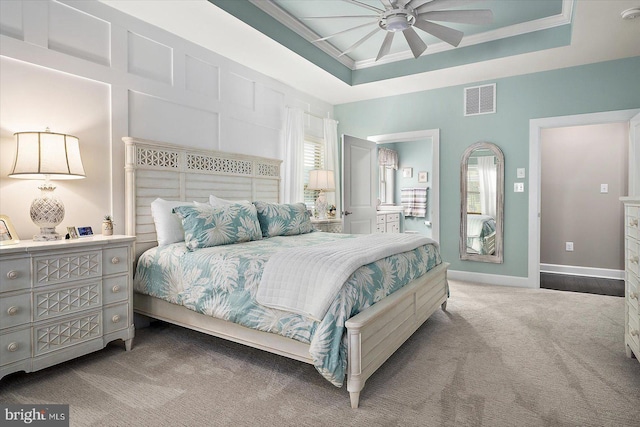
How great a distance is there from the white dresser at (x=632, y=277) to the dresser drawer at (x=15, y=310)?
3.59m

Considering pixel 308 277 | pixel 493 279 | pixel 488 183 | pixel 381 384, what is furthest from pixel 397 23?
pixel 493 279

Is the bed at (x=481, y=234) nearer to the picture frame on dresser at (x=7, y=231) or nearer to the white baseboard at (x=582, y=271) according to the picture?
the white baseboard at (x=582, y=271)

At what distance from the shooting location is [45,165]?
232cm

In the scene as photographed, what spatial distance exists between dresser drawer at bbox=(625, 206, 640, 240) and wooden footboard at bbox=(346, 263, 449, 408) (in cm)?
135

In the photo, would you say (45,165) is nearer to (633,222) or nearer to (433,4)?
(433,4)

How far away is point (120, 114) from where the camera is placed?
304cm

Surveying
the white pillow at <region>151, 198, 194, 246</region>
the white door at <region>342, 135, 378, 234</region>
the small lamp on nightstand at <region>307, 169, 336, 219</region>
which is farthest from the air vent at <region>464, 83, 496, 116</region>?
the white pillow at <region>151, 198, 194, 246</region>

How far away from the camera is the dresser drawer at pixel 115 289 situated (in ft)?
8.13

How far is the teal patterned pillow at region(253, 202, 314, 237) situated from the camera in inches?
137

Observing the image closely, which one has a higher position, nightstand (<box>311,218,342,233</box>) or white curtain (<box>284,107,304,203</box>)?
white curtain (<box>284,107,304,203</box>)

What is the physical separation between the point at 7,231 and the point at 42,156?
507 millimetres

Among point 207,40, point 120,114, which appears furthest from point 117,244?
point 207,40

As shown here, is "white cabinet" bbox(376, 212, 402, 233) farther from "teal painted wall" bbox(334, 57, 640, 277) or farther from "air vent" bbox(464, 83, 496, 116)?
"air vent" bbox(464, 83, 496, 116)

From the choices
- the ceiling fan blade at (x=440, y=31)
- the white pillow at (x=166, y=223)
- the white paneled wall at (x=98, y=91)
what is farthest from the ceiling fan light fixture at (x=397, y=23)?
the white pillow at (x=166, y=223)
